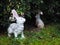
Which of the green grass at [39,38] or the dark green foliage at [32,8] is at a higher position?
the dark green foliage at [32,8]

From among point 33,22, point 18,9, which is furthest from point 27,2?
point 33,22

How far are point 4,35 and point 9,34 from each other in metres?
0.18

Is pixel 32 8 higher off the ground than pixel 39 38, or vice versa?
pixel 32 8

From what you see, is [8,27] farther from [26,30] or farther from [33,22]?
[33,22]

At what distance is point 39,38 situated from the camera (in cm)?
591

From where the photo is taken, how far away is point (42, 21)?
22.3ft

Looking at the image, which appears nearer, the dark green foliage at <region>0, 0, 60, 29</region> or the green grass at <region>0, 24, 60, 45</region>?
the green grass at <region>0, 24, 60, 45</region>

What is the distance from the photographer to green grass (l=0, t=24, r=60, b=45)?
5562 millimetres

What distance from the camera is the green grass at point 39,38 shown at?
556cm

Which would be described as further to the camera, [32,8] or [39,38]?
[32,8]

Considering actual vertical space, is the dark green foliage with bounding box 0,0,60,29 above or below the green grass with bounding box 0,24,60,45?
above

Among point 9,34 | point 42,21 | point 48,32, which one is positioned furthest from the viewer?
point 42,21

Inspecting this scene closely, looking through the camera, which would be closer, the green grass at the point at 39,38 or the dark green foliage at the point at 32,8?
the green grass at the point at 39,38

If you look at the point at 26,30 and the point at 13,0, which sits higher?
the point at 13,0
